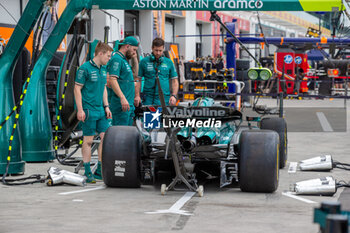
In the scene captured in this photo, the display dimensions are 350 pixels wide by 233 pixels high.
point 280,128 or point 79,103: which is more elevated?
point 79,103

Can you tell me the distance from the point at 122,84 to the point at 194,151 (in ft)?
6.76

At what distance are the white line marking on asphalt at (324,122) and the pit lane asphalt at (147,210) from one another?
8331 mm

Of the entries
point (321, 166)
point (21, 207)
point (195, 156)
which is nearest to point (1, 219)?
point (21, 207)

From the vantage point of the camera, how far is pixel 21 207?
22.3 feet

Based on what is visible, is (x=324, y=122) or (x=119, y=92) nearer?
(x=119, y=92)

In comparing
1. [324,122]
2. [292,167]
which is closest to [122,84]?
[292,167]

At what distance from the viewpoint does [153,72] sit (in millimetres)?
9852

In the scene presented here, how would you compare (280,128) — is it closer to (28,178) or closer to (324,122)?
(28,178)

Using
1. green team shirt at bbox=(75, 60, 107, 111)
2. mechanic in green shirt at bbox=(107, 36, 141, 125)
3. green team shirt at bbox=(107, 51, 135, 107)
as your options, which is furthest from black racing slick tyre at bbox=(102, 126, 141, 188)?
green team shirt at bbox=(107, 51, 135, 107)

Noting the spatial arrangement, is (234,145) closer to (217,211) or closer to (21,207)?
(217,211)

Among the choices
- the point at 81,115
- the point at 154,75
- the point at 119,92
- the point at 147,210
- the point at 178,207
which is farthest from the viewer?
the point at 154,75

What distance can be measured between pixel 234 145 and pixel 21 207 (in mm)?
2732

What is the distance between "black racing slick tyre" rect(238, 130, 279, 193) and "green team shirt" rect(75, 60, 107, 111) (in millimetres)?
2023

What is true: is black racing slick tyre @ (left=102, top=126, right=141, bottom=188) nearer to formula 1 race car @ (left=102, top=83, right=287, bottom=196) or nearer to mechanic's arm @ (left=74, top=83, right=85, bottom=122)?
formula 1 race car @ (left=102, top=83, right=287, bottom=196)
